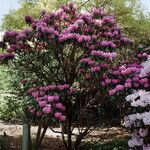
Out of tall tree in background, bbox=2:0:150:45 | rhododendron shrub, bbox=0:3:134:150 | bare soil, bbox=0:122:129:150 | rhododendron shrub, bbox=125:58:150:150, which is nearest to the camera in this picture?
rhododendron shrub, bbox=125:58:150:150

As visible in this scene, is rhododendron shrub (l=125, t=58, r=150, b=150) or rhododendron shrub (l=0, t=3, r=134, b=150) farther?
rhododendron shrub (l=0, t=3, r=134, b=150)

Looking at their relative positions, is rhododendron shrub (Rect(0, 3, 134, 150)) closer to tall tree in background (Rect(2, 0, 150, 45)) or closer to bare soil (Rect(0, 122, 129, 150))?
bare soil (Rect(0, 122, 129, 150))

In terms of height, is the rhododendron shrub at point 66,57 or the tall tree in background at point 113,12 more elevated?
the tall tree in background at point 113,12

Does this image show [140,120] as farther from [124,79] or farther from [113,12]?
[113,12]

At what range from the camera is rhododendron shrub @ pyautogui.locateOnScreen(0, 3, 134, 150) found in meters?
8.41

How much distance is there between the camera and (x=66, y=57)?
9.40m

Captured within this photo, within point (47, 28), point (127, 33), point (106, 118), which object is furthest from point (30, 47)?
point (127, 33)

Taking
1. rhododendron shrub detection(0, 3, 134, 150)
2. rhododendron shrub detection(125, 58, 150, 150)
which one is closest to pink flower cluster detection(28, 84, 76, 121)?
rhododendron shrub detection(0, 3, 134, 150)

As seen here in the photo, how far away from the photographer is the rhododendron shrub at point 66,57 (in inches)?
331

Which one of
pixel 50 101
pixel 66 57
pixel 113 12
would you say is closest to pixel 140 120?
pixel 50 101

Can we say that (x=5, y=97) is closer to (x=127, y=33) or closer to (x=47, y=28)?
(x=47, y=28)

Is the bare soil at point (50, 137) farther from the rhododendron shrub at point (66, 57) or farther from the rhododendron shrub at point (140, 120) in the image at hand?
the rhododendron shrub at point (140, 120)

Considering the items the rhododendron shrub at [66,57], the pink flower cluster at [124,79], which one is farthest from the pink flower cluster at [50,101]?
the pink flower cluster at [124,79]

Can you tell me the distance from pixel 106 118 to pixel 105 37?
5.63ft
